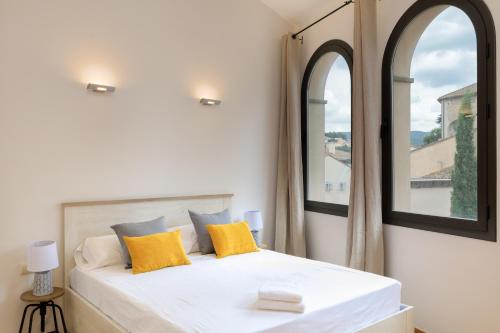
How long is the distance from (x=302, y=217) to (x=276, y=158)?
731 mm

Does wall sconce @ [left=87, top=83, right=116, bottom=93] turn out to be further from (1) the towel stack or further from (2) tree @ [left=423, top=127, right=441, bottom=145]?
(2) tree @ [left=423, top=127, right=441, bottom=145]

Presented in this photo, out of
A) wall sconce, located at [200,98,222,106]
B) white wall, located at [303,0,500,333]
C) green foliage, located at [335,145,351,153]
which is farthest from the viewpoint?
green foliage, located at [335,145,351,153]

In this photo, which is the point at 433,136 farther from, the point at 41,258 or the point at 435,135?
the point at 41,258

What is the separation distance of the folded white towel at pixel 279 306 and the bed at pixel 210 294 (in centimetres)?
3

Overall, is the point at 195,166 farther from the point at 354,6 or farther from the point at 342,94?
the point at 354,6

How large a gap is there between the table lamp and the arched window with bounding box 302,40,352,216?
8.48 ft

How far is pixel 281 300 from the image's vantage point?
2051 mm

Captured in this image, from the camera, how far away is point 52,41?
305 centimetres

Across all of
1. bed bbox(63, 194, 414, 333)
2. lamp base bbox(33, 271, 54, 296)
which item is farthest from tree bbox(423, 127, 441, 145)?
lamp base bbox(33, 271, 54, 296)

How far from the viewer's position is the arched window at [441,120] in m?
2.67

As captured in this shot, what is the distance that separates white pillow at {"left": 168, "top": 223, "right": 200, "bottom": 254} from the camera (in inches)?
134

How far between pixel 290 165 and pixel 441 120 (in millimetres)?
1629

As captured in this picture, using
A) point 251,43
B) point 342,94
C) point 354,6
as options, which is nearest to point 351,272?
point 342,94

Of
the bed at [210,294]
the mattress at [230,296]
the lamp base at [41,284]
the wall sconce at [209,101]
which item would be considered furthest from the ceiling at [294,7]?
the lamp base at [41,284]
